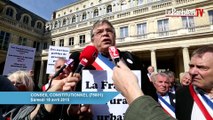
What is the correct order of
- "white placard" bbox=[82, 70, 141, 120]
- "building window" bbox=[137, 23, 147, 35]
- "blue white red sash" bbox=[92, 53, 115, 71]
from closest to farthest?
1. "white placard" bbox=[82, 70, 141, 120]
2. "blue white red sash" bbox=[92, 53, 115, 71]
3. "building window" bbox=[137, 23, 147, 35]

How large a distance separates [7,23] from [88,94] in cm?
2980

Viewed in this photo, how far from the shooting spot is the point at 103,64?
2.05 meters

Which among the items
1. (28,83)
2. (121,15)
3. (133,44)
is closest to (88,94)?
(28,83)

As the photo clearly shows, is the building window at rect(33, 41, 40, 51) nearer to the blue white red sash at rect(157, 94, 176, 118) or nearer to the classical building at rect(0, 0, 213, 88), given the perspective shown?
the classical building at rect(0, 0, 213, 88)

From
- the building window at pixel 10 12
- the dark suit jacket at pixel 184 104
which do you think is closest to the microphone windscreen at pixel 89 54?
the dark suit jacket at pixel 184 104

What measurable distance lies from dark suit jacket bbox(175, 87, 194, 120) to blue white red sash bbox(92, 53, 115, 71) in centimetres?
117

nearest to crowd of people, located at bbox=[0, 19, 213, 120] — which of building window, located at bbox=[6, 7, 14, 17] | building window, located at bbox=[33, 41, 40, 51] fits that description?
building window, located at bbox=[33, 41, 40, 51]

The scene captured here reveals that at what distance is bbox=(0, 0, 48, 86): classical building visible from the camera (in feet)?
85.3

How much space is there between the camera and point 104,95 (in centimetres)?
114

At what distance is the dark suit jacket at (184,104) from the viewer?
2227 mm

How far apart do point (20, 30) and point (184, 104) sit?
99.9 ft

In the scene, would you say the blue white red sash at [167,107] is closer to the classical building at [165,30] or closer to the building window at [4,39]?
the classical building at [165,30]

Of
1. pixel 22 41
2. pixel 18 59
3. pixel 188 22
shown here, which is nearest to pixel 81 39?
pixel 22 41

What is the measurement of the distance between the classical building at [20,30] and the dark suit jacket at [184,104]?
27.1 m
